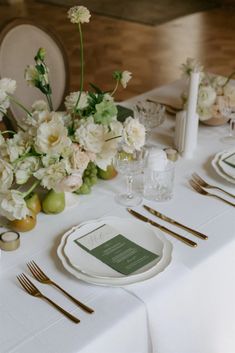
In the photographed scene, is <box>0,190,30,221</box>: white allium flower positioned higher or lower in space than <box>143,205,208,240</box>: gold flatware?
higher

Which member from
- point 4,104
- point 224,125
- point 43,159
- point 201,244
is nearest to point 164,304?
point 201,244

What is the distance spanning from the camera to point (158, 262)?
118 cm

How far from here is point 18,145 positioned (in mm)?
1284

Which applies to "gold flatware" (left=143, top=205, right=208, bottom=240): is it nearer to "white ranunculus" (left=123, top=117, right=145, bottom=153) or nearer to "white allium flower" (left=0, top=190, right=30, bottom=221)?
"white ranunculus" (left=123, top=117, right=145, bottom=153)

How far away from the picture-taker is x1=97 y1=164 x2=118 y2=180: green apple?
5.06ft

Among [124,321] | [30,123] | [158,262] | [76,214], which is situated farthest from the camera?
[76,214]

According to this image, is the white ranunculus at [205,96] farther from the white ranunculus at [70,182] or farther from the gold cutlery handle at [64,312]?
the gold cutlery handle at [64,312]

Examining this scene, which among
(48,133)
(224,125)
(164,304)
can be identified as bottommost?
(164,304)

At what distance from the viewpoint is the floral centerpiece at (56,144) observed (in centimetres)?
124

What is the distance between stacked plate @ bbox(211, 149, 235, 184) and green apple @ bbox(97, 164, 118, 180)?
0.30 meters

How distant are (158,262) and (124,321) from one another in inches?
7.0

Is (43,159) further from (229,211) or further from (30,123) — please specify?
(229,211)

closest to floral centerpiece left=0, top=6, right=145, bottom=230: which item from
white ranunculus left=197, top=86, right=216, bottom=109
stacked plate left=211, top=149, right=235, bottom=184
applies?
stacked plate left=211, top=149, right=235, bottom=184

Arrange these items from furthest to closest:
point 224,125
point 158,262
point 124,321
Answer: point 224,125, point 158,262, point 124,321
